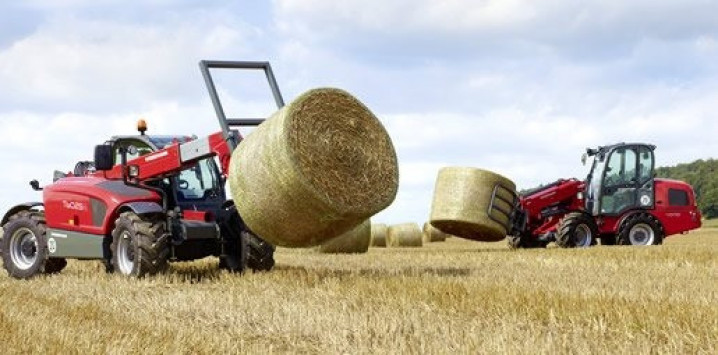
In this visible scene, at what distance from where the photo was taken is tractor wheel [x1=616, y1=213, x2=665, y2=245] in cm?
2022

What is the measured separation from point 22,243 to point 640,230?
12.8 metres

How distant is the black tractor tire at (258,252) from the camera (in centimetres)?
1159

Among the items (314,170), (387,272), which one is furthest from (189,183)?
(314,170)

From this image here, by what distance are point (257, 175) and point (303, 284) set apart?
118cm

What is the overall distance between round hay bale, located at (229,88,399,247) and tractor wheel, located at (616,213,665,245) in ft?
38.2

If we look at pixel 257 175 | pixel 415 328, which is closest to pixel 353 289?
pixel 257 175

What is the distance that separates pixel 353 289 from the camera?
8.72 meters

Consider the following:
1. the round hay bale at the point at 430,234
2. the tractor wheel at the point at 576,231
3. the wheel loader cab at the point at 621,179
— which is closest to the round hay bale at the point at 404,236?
the round hay bale at the point at 430,234

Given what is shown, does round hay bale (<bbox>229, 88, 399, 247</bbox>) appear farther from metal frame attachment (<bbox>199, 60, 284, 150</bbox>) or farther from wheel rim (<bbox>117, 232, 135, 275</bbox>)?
wheel rim (<bbox>117, 232, 135, 275</bbox>)

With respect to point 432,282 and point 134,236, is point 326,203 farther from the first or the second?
point 134,236

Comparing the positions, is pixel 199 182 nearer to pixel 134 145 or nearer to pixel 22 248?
pixel 134 145

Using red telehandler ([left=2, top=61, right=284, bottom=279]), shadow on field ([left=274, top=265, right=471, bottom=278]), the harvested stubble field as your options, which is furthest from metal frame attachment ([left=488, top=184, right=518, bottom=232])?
red telehandler ([left=2, top=61, right=284, bottom=279])

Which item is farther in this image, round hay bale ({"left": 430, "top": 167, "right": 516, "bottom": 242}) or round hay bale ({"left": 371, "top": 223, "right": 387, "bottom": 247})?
round hay bale ({"left": 371, "top": 223, "right": 387, "bottom": 247})

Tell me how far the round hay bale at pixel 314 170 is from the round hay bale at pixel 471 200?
8281 millimetres
